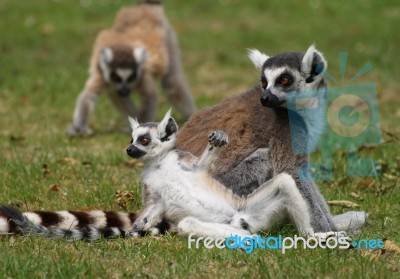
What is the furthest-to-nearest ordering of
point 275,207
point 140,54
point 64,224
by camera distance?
point 140,54
point 275,207
point 64,224

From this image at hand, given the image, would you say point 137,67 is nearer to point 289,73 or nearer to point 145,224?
point 289,73

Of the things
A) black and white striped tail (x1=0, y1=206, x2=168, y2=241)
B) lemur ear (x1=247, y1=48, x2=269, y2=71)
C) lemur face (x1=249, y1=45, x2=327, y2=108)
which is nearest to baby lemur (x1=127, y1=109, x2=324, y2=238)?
black and white striped tail (x1=0, y1=206, x2=168, y2=241)

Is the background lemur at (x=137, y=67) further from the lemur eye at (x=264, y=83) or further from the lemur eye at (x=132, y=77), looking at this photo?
the lemur eye at (x=264, y=83)

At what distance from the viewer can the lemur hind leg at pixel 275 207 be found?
197 inches

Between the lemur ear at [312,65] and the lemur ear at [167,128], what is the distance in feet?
3.36

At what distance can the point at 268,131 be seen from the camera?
550 cm

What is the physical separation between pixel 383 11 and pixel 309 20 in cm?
175

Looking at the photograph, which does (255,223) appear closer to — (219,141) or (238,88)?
(219,141)

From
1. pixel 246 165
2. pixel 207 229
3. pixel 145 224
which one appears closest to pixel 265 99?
pixel 246 165

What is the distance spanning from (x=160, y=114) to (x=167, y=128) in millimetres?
6248

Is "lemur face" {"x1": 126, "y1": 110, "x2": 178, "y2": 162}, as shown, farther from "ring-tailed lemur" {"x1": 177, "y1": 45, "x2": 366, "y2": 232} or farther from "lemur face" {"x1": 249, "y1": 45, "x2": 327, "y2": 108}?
"lemur face" {"x1": 249, "y1": 45, "x2": 327, "y2": 108}

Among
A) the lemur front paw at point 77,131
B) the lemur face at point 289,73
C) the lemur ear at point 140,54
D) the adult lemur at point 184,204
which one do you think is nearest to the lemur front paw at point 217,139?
the adult lemur at point 184,204

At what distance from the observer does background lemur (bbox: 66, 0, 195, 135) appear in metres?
10.8

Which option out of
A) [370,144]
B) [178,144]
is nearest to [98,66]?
[370,144]
